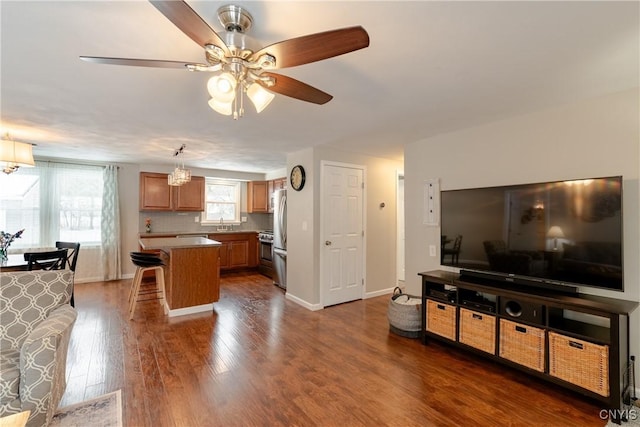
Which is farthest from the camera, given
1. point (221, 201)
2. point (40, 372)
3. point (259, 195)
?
point (221, 201)

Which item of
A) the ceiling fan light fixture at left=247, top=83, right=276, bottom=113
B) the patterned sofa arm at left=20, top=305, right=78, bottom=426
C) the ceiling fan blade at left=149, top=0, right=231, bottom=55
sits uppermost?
the ceiling fan blade at left=149, top=0, right=231, bottom=55

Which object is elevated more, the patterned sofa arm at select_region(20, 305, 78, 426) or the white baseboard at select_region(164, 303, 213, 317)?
the patterned sofa arm at select_region(20, 305, 78, 426)

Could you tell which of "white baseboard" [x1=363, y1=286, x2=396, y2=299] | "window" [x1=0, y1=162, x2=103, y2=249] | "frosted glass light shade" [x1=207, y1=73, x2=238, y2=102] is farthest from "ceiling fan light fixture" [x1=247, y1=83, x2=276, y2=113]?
"window" [x1=0, y1=162, x2=103, y2=249]

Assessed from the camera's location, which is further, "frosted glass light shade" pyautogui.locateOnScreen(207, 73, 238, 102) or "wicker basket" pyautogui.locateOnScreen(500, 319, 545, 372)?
"wicker basket" pyautogui.locateOnScreen(500, 319, 545, 372)

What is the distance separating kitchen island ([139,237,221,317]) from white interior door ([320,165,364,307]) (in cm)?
153

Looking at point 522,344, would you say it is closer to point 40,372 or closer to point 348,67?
point 348,67

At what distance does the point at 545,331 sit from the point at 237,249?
18.2 ft

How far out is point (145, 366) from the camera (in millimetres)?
2529

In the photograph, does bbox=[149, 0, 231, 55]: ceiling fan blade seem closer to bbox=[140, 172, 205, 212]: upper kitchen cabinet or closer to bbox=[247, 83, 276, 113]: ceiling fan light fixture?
bbox=[247, 83, 276, 113]: ceiling fan light fixture

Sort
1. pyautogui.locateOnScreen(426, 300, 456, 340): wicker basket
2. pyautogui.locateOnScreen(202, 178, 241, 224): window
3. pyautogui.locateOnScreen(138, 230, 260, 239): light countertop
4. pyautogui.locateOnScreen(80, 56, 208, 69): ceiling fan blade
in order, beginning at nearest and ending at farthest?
pyautogui.locateOnScreen(80, 56, 208, 69): ceiling fan blade < pyautogui.locateOnScreen(426, 300, 456, 340): wicker basket < pyautogui.locateOnScreen(138, 230, 260, 239): light countertop < pyautogui.locateOnScreen(202, 178, 241, 224): window

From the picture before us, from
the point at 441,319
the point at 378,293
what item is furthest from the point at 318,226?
the point at 441,319

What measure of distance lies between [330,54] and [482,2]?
2.40 feet

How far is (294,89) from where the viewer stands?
5.42 feet

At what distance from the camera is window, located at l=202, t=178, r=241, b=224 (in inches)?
271
